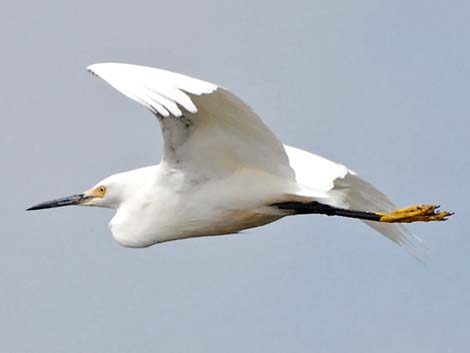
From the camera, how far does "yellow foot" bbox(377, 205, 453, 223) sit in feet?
60.1

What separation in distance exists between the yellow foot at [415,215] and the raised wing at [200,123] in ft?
4.10

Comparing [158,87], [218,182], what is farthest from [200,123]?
[158,87]

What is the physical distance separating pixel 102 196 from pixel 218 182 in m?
1.90

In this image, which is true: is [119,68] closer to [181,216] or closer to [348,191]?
[181,216]

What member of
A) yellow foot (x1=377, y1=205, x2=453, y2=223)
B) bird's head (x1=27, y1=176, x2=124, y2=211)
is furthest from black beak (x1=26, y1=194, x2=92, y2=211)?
yellow foot (x1=377, y1=205, x2=453, y2=223)

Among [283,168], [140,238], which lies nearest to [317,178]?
[283,168]

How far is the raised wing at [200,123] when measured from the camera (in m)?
15.4

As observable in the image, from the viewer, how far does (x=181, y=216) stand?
1825 cm

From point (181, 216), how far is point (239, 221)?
605 millimetres

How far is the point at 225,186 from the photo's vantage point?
18078 millimetres

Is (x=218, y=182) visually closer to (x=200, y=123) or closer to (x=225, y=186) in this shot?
(x=225, y=186)

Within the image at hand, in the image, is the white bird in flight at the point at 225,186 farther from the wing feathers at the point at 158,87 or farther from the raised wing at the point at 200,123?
the wing feathers at the point at 158,87

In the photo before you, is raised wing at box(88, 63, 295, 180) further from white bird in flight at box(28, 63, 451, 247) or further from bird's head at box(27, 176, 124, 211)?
bird's head at box(27, 176, 124, 211)

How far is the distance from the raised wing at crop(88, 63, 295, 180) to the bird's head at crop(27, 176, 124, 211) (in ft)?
4.76
